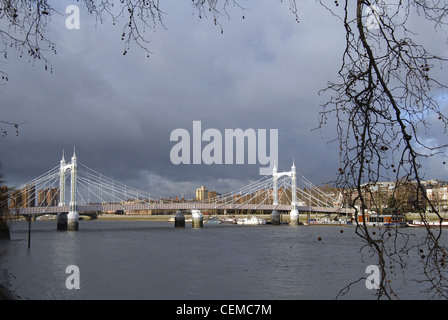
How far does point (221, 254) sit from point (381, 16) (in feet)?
98.6

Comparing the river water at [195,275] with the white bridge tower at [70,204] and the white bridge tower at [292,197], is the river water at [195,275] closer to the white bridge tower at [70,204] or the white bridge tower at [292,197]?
the white bridge tower at [70,204]

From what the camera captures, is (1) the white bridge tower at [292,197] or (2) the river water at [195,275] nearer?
(2) the river water at [195,275]

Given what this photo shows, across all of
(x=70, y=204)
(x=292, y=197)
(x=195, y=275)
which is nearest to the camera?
(x=195, y=275)

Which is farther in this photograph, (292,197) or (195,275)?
(292,197)

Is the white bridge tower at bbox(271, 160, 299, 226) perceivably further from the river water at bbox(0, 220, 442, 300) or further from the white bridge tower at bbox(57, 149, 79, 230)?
the river water at bbox(0, 220, 442, 300)

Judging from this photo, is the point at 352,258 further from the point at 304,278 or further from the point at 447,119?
the point at 447,119

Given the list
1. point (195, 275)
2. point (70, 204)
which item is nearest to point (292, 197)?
point (70, 204)

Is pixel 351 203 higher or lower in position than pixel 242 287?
higher

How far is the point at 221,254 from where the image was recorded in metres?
31.6

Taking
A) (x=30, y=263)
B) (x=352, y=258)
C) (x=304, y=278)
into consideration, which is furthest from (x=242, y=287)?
(x=30, y=263)

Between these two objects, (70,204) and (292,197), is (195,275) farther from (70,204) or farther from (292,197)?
(292,197)

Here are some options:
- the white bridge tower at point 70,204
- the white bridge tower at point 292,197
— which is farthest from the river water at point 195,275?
the white bridge tower at point 292,197
